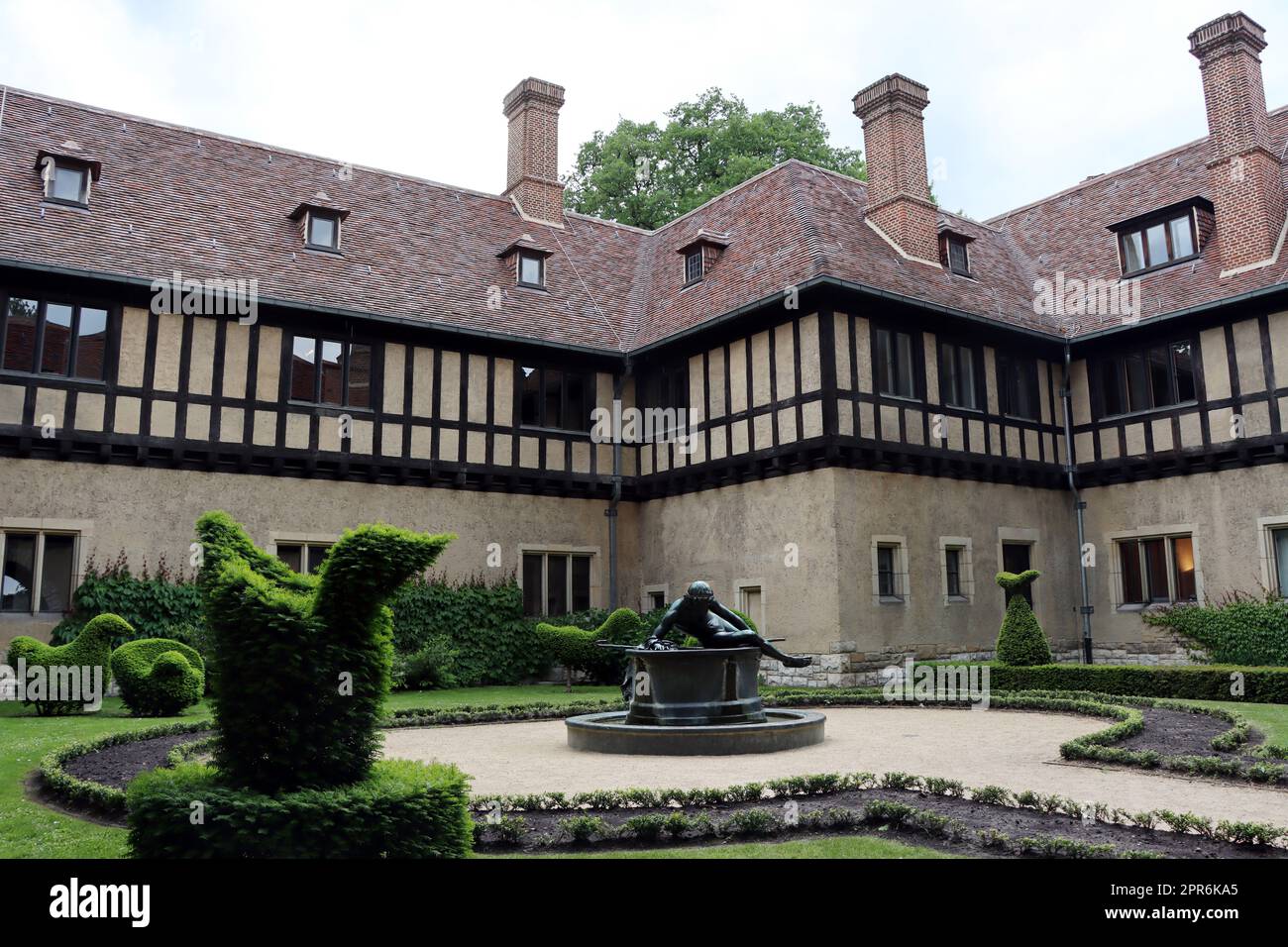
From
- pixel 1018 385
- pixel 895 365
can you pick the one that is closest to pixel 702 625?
pixel 895 365

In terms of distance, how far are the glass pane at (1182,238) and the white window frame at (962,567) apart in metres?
7.19

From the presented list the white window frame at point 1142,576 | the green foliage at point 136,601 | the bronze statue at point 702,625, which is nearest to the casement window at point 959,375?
the white window frame at point 1142,576

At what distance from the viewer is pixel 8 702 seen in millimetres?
13898

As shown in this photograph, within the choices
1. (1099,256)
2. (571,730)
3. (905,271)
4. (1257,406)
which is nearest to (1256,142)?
(1099,256)

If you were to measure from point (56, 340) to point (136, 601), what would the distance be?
4331mm

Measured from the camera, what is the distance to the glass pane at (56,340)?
1603cm

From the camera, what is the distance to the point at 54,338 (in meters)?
16.1

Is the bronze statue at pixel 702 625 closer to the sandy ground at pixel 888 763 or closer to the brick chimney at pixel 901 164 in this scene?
the sandy ground at pixel 888 763

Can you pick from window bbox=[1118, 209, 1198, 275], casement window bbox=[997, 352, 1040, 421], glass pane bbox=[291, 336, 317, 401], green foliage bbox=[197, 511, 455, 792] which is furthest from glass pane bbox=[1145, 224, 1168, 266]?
green foliage bbox=[197, 511, 455, 792]

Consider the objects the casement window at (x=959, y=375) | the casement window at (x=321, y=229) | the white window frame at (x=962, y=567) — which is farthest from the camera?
the casement window at (x=321, y=229)

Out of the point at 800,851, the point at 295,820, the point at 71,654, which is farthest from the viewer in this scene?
the point at 71,654

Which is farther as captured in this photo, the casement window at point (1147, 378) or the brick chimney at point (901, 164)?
the brick chimney at point (901, 164)

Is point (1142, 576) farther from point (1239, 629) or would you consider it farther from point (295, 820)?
point (295, 820)

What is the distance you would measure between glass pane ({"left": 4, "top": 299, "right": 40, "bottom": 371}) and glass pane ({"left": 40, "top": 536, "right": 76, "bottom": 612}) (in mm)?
2740
